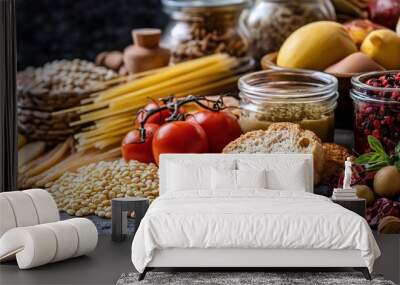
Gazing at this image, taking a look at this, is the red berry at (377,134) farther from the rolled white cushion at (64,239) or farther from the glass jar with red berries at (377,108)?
the rolled white cushion at (64,239)

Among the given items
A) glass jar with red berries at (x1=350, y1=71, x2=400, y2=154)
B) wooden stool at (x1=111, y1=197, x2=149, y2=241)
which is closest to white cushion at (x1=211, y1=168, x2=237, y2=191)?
wooden stool at (x1=111, y1=197, x2=149, y2=241)

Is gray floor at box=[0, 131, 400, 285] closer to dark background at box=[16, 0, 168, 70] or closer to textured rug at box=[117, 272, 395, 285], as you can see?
textured rug at box=[117, 272, 395, 285]

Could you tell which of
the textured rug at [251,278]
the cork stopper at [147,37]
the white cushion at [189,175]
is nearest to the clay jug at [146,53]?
the cork stopper at [147,37]

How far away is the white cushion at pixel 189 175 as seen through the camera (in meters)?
4.92

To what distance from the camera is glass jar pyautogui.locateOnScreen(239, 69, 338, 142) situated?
5.40 metres

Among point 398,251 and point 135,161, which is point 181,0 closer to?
point 135,161

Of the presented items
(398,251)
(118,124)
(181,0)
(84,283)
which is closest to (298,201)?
(398,251)

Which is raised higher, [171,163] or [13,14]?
[13,14]

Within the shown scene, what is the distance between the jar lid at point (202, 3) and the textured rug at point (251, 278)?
233 centimetres

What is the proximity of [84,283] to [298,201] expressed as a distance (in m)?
1.05

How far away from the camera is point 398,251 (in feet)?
15.8

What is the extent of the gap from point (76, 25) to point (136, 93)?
953mm

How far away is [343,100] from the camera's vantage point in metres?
5.68

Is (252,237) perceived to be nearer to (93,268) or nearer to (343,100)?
(93,268)
